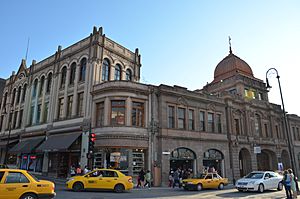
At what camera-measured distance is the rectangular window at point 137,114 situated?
23.3 m

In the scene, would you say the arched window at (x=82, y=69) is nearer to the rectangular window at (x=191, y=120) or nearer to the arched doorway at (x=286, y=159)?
the rectangular window at (x=191, y=120)

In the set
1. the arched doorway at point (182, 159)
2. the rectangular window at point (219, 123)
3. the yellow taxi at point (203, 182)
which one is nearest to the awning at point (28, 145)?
the arched doorway at point (182, 159)

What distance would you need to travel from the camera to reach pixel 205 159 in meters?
26.9

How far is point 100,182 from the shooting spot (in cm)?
1590

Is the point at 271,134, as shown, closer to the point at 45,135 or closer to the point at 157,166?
the point at 157,166

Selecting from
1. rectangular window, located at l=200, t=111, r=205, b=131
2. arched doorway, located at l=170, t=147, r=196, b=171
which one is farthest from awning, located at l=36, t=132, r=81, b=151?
rectangular window, located at l=200, t=111, r=205, b=131

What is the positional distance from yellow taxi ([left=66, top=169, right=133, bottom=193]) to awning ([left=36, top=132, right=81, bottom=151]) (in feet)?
23.4

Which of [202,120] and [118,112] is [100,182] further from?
[202,120]

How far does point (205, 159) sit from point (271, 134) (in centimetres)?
1505

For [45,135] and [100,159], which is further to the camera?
[45,135]

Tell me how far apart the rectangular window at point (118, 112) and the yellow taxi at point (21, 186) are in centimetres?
1251

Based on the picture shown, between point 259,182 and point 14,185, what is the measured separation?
16278mm

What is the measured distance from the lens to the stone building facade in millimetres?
22797

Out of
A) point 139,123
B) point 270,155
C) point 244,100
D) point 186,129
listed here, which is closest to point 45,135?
point 139,123
